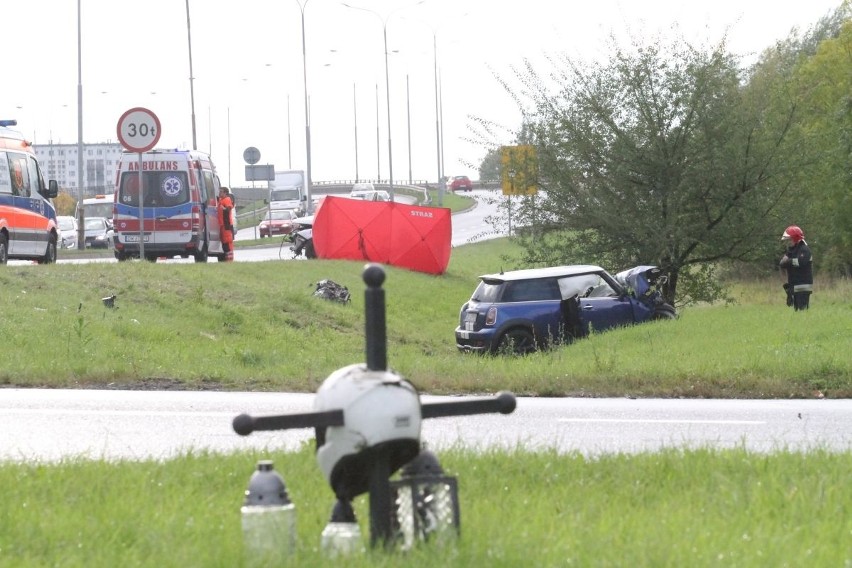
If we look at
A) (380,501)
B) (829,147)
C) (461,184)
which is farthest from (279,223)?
(380,501)

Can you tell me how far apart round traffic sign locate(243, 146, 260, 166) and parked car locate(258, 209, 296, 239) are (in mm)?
21076

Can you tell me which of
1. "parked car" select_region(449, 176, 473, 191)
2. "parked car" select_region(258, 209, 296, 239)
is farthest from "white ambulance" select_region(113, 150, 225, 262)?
"parked car" select_region(449, 176, 473, 191)

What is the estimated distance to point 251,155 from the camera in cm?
4203

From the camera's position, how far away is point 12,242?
2577cm

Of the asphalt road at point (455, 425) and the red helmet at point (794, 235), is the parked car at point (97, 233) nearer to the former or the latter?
the red helmet at point (794, 235)

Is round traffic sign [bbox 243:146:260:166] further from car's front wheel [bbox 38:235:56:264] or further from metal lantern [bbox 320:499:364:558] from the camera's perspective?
metal lantern [bbox 320:499:364:558]

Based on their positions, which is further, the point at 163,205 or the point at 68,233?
the point at 68,233

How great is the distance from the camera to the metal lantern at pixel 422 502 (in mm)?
4465

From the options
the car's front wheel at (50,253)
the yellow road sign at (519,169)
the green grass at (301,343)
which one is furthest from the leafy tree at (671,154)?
the car's front wheel at (50,253)

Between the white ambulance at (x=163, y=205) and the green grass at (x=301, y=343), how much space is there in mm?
2920

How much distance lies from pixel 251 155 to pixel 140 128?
20.5 m

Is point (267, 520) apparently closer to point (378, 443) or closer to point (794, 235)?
point (378, 443)

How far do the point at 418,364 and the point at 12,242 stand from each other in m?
12.5

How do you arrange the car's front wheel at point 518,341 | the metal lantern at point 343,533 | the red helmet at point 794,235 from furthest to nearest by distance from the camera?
1. the red helmet at point 794,235
2. the car's front wheel at point 518,341
3. the metal lantern at point 343,533
